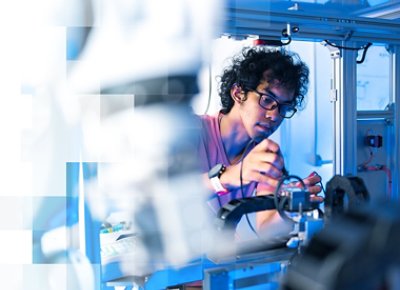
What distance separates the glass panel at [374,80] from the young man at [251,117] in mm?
370

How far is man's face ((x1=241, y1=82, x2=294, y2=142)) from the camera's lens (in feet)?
5.83

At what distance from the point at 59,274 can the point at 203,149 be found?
0.74m

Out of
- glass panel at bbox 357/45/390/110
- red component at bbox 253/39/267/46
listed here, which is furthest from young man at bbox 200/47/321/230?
glass panel at bbox 357/45/390/110

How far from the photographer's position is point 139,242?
154cm

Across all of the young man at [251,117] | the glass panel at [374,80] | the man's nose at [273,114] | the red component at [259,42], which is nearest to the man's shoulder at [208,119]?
the young man at [251,117]

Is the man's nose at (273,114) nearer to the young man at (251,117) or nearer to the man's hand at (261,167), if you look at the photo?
the young man at (251,117)

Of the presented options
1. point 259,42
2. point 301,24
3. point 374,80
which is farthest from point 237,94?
point 374,80

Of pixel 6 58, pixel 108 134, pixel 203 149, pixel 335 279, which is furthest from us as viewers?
pixel 203 149

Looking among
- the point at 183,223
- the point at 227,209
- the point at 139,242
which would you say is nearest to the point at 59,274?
the point at 139,242

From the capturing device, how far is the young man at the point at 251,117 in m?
1.72

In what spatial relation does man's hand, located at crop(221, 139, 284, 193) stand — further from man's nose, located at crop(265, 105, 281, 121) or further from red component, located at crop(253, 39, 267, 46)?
red component, located at crop(253, 39, 267, 46)

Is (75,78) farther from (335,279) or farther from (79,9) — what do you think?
(335,279)

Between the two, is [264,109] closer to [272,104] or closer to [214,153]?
[272,104]

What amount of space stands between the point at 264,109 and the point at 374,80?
650mm
